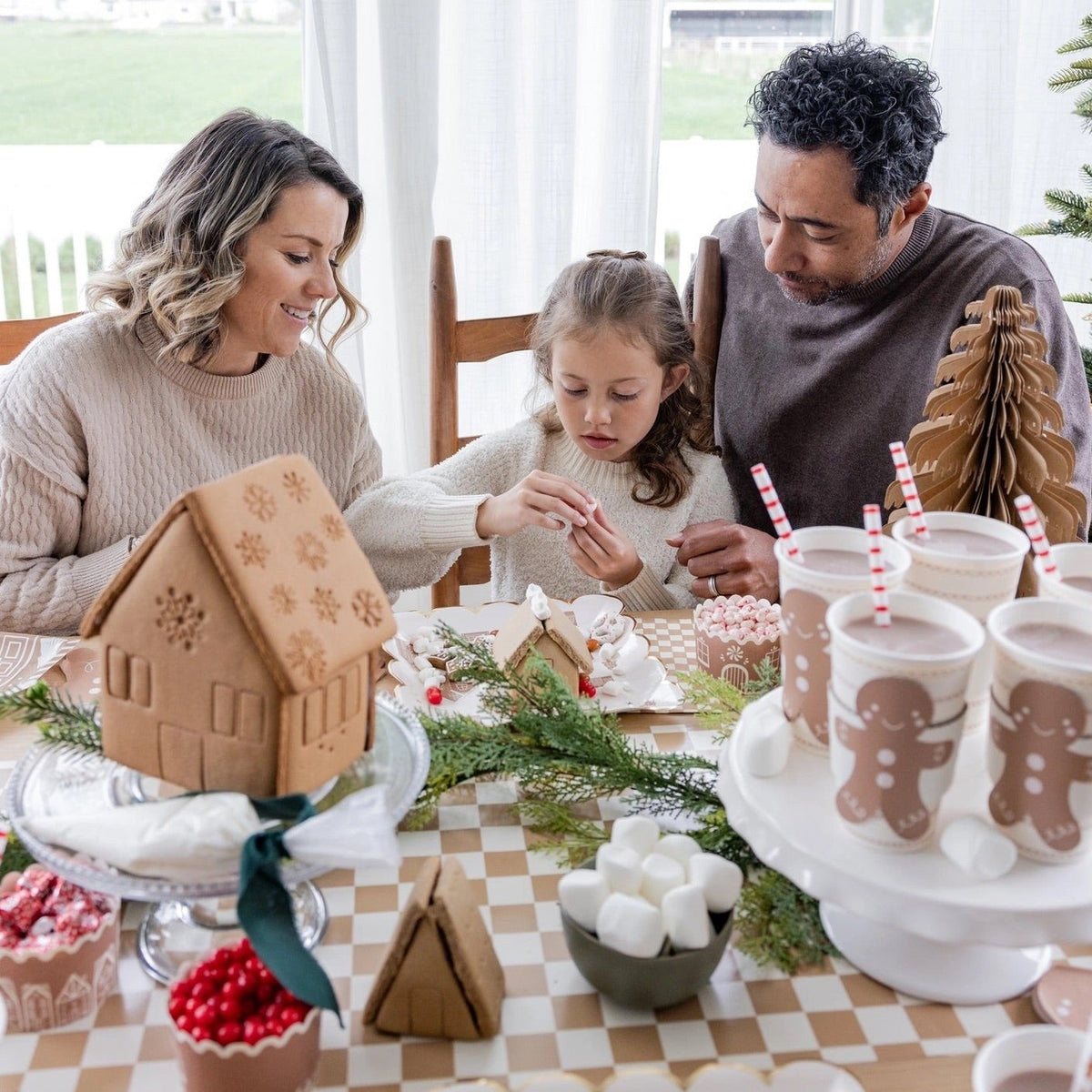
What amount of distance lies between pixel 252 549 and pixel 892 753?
0.45 m

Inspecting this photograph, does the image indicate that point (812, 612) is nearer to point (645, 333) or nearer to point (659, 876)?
point (659, 876)

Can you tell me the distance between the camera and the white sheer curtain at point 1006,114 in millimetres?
2656

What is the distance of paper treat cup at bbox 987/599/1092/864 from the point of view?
0.76 m

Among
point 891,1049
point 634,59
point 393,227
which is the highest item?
point 634,59

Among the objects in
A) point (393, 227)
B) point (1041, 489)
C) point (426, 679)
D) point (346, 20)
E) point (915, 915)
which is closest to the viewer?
point (915, 915)

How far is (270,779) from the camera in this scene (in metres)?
0.85

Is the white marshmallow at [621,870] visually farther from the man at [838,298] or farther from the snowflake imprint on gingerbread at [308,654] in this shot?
the man at [838,298]

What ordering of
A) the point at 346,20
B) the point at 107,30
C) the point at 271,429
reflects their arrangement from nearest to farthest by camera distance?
1. the point at 271,429
2. the point at 346,20
3. the point at 107,30

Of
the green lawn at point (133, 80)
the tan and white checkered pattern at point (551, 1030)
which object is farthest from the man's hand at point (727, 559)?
the green lawn at point (133, 80)

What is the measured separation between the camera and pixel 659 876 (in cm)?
88

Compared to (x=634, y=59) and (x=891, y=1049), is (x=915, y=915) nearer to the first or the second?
(x=891, y=1049)

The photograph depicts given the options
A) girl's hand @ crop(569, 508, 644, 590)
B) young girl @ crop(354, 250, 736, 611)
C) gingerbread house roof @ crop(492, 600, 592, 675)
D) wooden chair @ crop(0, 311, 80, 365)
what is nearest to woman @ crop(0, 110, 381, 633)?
wooden chair @ crop(0, 311, 80, 365)

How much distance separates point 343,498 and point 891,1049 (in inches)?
53.3

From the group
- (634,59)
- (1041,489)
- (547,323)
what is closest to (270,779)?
(1041,489)
